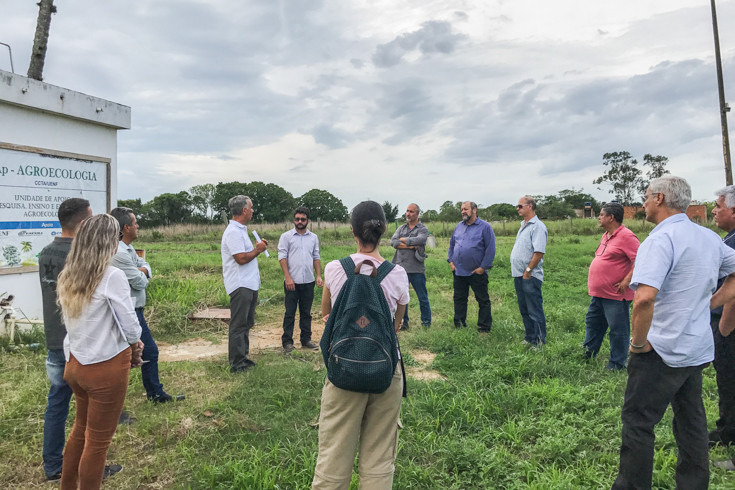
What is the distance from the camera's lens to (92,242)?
8.10 feet

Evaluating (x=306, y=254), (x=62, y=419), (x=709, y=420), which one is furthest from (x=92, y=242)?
(x=709, y=420)

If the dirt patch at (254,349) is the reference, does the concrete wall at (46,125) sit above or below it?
above

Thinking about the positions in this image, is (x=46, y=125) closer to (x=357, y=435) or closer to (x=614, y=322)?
(x=357, y=435)

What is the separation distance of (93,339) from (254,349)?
3.53 metres

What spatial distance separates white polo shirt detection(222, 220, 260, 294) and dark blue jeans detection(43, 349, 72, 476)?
6.10ft

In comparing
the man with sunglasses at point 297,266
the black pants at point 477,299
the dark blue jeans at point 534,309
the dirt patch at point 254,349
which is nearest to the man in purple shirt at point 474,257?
the black pants at point 477,299

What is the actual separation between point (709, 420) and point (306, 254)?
4.23m

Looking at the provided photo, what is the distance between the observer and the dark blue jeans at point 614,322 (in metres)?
4.71

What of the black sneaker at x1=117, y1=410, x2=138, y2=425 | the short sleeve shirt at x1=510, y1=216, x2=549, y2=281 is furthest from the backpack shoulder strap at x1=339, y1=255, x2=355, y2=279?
the short sleeve shirt at x1=510, y1=216, x2=549, y2=281

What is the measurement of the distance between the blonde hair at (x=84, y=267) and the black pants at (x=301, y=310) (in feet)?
10.8

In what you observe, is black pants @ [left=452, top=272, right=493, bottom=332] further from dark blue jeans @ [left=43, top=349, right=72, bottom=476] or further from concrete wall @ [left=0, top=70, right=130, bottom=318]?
concrete wall @ [left=0, top=70, right=130, bottom=318]

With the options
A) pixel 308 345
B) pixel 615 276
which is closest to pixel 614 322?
pixel 615 276

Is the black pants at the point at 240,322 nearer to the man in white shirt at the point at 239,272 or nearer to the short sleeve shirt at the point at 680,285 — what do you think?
the man in white shirt at the point at 239,272

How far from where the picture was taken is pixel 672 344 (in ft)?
8.02
